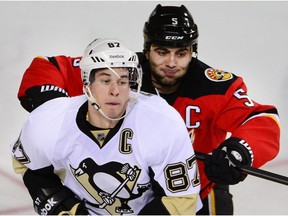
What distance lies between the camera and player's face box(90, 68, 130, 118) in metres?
2.19

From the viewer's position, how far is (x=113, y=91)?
7.16 ft

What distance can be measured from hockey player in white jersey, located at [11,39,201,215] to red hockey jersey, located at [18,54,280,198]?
0.32m

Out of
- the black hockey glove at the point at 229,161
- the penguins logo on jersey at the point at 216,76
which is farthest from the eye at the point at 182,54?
the black hockey glove at the point at 229,161

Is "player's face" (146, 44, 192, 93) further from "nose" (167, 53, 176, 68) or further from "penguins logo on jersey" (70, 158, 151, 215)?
"penguins logo on jersey" (70, 158, 151, 215)

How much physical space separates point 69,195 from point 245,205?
98 cm

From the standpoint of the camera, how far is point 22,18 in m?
4.28

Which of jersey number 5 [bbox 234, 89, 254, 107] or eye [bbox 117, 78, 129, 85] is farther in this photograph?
jersey number 5 [bbox 234, 89, 254, 107]

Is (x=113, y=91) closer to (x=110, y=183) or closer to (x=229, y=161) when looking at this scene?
(x=110, y=183)

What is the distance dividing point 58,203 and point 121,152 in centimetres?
29

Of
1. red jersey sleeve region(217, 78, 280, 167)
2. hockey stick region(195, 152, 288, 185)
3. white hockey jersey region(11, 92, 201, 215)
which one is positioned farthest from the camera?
red jersey sleeve region(217, 78, 280, 167)

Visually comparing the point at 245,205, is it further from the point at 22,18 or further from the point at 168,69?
the point at 22,18

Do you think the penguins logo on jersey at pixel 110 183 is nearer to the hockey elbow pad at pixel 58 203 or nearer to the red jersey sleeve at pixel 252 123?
the hockey elbow pad at pixel 58 203

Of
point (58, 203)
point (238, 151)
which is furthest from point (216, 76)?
point (58, 203)

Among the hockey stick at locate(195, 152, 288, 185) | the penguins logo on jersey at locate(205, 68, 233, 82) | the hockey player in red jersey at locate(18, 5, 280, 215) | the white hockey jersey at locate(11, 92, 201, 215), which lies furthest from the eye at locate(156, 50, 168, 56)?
the hockey stick at locate(195, 152, 288, 185)
